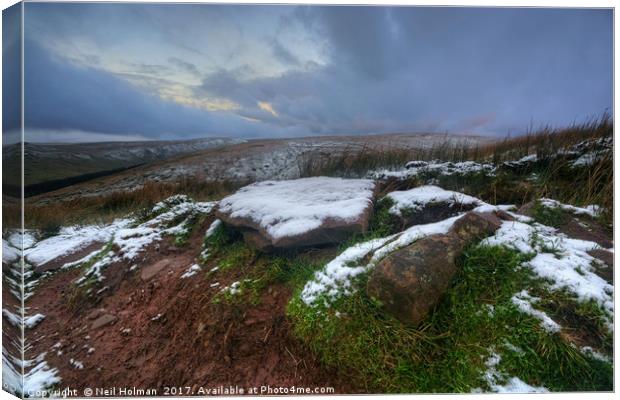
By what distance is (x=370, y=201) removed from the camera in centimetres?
278

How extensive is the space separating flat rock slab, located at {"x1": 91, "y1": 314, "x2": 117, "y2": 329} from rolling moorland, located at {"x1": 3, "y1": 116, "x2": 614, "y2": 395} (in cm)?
1

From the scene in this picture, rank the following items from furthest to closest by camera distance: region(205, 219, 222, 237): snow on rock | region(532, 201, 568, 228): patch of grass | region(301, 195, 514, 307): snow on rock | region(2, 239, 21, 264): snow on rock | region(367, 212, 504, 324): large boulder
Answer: region(205, 219, 222, 237): snow on rock
region(2, 239, 21, 264): snow on rock
region(532, 201, 568, 228): patch of grass
region(301, 195, 514, 307): snow on rock
region(367, 212, 504, 324): large boulder

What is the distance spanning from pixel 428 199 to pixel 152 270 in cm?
242

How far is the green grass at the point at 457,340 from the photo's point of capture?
6.83 feet

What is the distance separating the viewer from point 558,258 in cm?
233

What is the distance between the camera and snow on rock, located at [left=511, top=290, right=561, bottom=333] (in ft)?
6.83

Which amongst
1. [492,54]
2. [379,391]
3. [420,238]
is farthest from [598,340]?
[492,54]

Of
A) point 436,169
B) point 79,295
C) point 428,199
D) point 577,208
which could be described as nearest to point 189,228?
point 79,295

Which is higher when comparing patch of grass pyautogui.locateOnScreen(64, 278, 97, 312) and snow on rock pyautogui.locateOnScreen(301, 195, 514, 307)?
snow on rock pyautogui.locateOnScreen(301, 195, 514, 307)

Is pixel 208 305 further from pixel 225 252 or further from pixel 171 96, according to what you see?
pixel 171 96

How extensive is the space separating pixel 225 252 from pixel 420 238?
160cm

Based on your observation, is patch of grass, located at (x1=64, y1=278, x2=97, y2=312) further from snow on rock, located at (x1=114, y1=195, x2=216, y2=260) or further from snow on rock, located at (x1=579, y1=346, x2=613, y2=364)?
snow on rock, located at (x1=579, y1=346, x2=613, y2=364)

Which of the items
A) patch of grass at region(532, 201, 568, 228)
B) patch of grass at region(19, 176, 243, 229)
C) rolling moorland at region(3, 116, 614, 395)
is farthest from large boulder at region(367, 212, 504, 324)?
patch of grass at region(19, 176, 243, 229)

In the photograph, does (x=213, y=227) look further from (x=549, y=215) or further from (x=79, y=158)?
(x=549, y=215)
